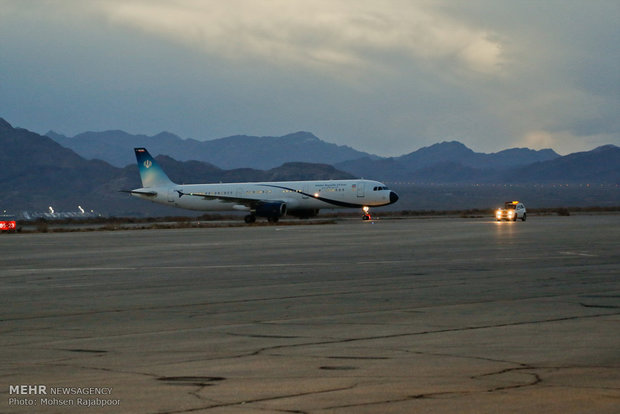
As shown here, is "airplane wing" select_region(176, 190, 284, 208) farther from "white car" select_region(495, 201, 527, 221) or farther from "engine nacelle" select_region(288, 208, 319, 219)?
"white car" select_region(495, 201, 527, 221)

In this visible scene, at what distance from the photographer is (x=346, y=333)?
41.3ft

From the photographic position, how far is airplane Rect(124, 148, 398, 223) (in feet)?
227

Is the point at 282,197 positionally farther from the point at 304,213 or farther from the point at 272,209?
the point at 304,213

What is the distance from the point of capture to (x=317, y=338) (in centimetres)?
1220

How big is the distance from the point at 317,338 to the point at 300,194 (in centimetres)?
5850

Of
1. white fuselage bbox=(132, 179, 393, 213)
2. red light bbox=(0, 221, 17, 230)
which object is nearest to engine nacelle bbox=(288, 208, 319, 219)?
white fuselage bbox=(132, 179, 393, 213)

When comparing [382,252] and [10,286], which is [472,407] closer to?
[10,286]

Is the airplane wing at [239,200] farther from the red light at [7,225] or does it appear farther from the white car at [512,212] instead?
the white car at [512,212]

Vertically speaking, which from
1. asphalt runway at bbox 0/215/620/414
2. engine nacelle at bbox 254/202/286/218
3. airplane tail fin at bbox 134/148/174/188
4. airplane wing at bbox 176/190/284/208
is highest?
airplane tail fin at bbox 134/148/174/188

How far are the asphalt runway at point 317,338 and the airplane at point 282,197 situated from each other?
43.6m

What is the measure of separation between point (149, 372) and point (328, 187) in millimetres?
59936

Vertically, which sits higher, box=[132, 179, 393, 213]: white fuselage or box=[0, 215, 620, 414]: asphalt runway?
box=[132, 179, 393, 213]: white fuselage

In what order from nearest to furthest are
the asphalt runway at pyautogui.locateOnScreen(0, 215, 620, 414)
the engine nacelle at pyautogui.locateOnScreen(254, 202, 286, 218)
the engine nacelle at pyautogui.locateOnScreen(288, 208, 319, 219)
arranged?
1. the asphalt runway at pyautogui.locateOnScreen(0, 215, 620, 414)
2. the engine nacelle at pyautogui.locateOnScreen(254, 202, 286, 218)
3. the engine nacelle at pyautogui.locateOnScreen(288, 208, 319, 219)

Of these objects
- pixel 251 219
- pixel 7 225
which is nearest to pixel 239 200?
pixel 251 219
